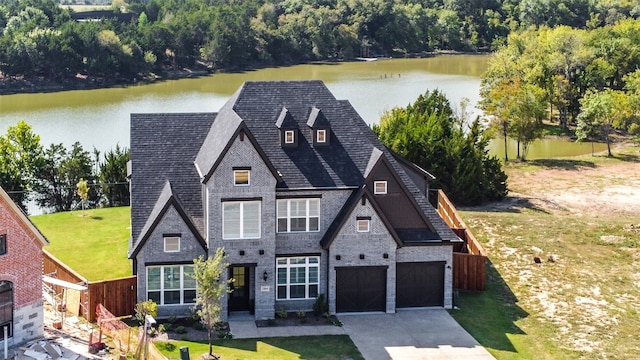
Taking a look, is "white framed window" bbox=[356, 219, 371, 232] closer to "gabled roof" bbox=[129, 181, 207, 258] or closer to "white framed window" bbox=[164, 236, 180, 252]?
"gabled roof" bbox=[129, 181, 207, 258]

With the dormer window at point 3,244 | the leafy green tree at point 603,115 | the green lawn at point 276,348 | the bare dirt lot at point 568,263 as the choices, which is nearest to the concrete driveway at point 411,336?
the green lawn at point 276,348

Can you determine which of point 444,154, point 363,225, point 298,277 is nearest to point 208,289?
point 298,277

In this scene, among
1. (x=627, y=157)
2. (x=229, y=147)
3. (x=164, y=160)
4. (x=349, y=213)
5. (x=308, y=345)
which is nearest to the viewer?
(x=308, y=345)

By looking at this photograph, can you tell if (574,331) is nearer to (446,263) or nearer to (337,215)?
(446,263)

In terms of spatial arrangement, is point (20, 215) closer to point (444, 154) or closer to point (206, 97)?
point (444, 154)

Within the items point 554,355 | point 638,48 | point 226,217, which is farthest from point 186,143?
point 638,48

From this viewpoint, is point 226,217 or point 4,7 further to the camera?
point 4,7
